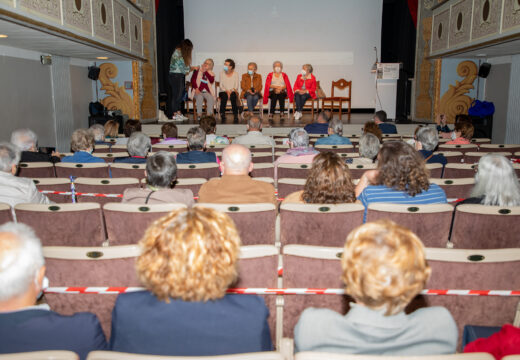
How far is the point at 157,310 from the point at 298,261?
2.25 ft

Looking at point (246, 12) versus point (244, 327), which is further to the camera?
point (246, 12)

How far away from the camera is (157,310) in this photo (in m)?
1.22

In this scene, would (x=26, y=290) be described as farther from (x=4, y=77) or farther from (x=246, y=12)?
(x=246, y=12)

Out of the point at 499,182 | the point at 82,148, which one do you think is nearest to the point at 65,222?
the point at 82,148

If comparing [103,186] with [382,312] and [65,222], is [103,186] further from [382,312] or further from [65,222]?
[382,312]

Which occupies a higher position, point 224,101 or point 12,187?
point 224,101

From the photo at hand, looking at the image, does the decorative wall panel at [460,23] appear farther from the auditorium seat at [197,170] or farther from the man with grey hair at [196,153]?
the auditorium seat at [197,170]

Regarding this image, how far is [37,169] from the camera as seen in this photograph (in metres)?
3.82

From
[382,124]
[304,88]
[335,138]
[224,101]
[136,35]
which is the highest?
[136,35]

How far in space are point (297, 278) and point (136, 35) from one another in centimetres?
897

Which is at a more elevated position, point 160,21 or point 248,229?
point 160,21

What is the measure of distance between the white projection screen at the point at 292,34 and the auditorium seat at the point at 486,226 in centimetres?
1047

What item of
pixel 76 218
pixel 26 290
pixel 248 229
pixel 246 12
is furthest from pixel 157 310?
pixel 246 12

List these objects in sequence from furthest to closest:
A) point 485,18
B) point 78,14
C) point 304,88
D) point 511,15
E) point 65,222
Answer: point 304,88 < point 485,18 < point 78,14 < point 511,15 < point 65,222
